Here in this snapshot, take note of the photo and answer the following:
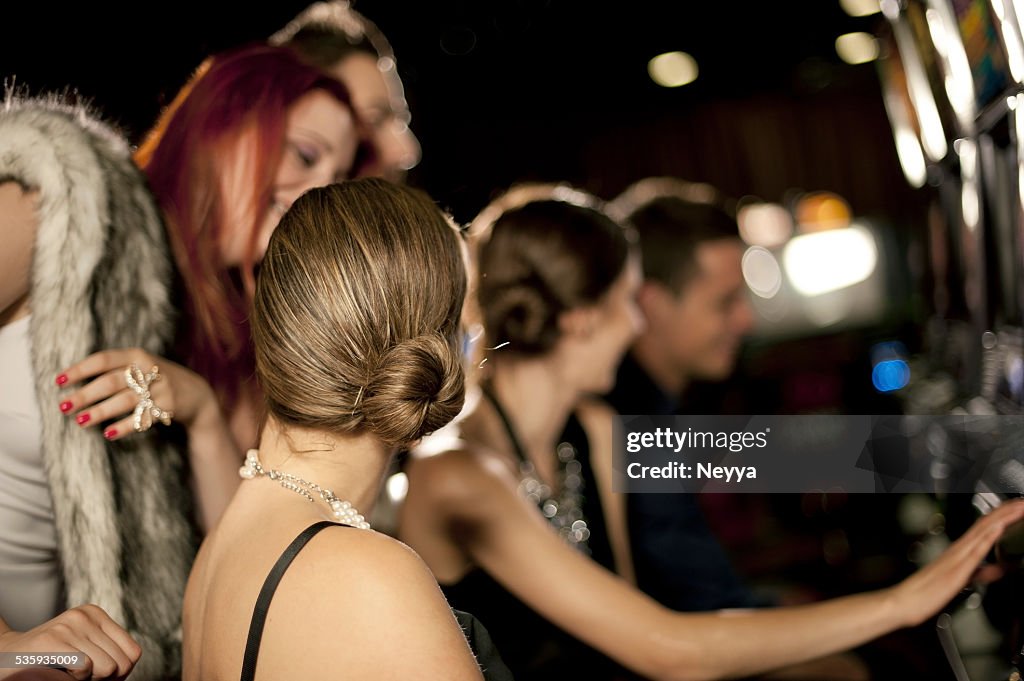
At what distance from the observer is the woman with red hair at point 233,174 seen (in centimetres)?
187

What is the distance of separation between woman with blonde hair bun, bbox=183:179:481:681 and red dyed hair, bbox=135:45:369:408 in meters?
0.66

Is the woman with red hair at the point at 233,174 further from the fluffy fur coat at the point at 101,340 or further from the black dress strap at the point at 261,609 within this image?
the black dress strap at the point at 261,609

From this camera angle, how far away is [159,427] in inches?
66.4

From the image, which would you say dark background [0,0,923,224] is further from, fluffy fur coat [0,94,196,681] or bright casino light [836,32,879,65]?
fluffy fur coat [0,94,196,681]

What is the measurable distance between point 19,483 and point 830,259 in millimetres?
6791

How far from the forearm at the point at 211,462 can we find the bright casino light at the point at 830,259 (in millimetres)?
6398

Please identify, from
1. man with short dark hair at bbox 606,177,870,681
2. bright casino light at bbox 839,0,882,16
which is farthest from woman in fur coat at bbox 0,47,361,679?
bright casino light at bbox 839,0,882,16

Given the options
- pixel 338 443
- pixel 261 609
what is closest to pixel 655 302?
pixel 338 443

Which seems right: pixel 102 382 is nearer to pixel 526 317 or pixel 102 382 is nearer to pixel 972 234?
pixel 526 317

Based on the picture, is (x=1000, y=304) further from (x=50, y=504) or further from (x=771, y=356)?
(x=771, y=356)

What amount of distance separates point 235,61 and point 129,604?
1.06 meters

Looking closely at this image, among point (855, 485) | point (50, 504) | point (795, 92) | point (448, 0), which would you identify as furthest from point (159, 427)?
point (795, 92)

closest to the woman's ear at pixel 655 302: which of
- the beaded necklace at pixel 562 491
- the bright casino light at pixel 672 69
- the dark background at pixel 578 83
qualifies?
the dark background at pixel 578 83

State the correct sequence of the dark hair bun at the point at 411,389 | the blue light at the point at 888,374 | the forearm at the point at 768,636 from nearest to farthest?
1. the dark hair bun at the point at 411,389
2. the forearm at the point at 768,636
3. the blue light at the point at 888,374
